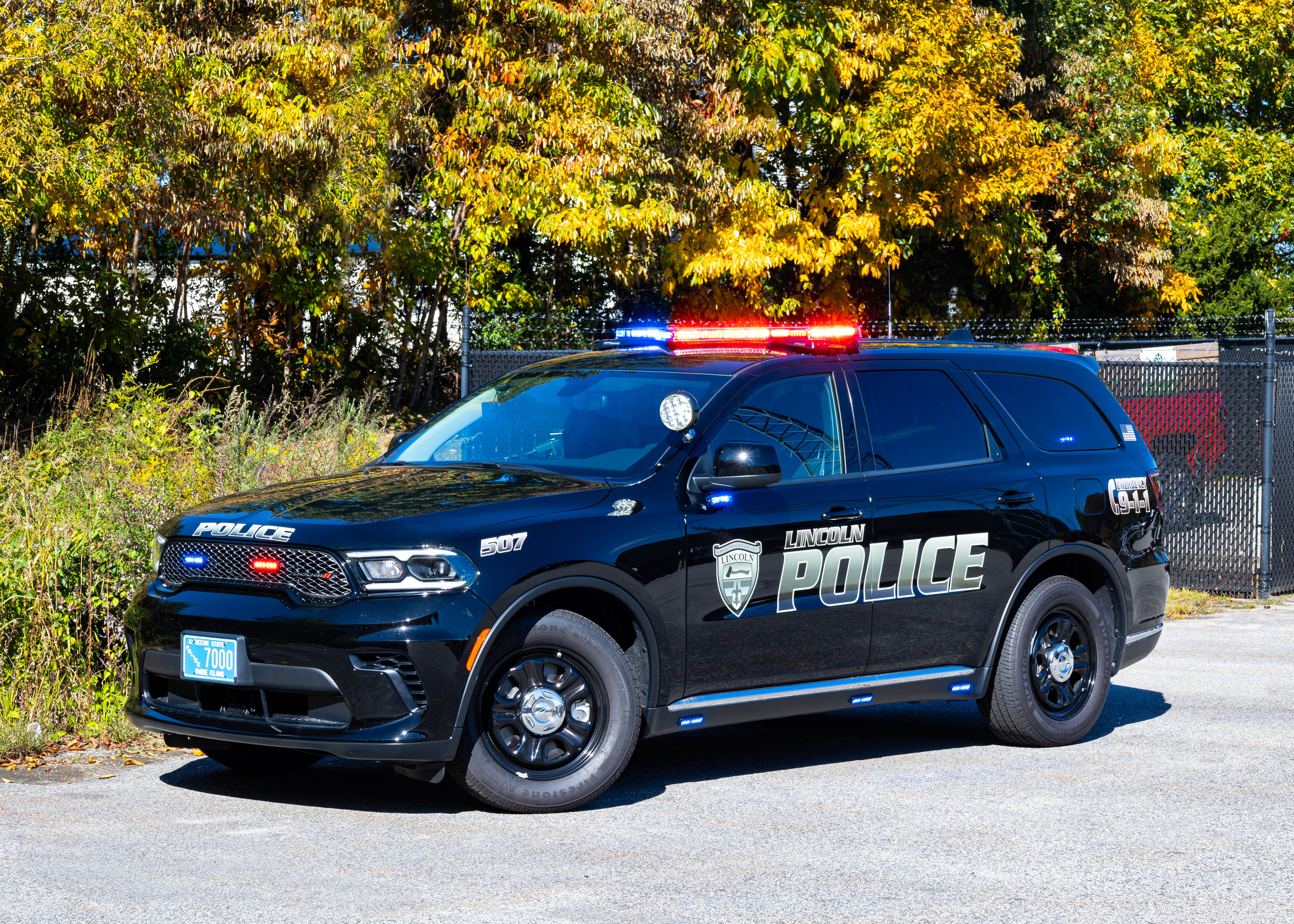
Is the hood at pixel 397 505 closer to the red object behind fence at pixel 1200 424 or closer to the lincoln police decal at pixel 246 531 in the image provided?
the lincoln police decal at pixel 246 531

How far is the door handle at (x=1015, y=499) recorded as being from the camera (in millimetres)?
7453

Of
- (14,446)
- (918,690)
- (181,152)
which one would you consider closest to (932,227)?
(181,152)

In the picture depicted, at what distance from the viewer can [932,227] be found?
2627cm

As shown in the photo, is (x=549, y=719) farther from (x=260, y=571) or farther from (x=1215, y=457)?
(x=1215, y=457)

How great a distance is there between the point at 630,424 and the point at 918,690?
1819 millimetres

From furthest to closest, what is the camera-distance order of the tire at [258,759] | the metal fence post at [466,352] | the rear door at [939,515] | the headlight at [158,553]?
the metal fence post at [466,352] < the rear door at [939,515] < the tire at [258,759] < the headlight at [158,553]

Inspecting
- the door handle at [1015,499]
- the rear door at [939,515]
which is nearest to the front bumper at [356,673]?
the rear door at [939,515]

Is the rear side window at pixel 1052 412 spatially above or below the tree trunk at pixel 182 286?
below

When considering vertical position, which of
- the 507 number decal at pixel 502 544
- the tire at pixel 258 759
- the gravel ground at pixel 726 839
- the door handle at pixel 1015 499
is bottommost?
the gravel ground at pixel 726 839

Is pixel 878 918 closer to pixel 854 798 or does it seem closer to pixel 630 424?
pixel 854 798

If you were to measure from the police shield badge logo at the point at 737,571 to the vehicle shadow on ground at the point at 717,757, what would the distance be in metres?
0.90

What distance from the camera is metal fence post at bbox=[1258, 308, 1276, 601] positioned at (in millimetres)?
13078

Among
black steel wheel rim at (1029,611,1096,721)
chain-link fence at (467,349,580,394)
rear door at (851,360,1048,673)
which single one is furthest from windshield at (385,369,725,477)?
chain-link fence at (467,349,580,394)

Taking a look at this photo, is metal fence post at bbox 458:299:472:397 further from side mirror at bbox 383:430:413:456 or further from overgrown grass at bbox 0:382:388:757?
side mirror at bbox 383:430:413:456
